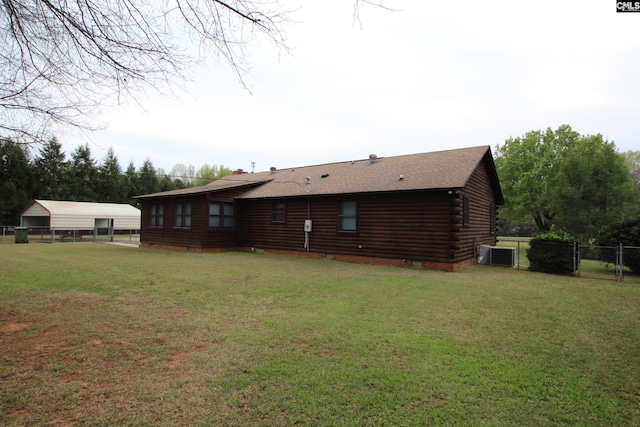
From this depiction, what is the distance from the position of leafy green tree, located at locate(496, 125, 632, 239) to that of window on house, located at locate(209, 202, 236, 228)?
68.2 feet

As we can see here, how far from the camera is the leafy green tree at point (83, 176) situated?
4119cm

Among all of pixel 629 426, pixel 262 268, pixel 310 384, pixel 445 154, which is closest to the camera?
pixel 629 426

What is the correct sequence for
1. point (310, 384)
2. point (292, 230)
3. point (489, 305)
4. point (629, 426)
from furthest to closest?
point (292, 230) < point (489, 305) < point (310, 384) < point (629, 426)

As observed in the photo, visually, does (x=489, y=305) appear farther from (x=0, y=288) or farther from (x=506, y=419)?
(x=0, y=288)

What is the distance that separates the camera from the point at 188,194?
17.8 metres

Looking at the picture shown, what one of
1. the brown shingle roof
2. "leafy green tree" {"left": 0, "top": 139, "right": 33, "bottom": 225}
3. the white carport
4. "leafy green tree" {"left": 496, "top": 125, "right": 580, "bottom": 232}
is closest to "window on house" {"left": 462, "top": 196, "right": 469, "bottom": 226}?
the brown shingle roof

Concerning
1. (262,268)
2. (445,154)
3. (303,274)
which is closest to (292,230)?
(262,268)

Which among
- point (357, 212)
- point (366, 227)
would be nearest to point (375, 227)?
point (366, 227)

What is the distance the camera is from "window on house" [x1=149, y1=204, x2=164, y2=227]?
20413 millimetres

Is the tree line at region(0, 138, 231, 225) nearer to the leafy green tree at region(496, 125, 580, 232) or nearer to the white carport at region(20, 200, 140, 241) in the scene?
the white carport at region(20, 200, 140, 241)

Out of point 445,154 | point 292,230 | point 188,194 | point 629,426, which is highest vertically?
point 445,154

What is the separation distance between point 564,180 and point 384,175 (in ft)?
48.8

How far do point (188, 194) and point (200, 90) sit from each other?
1496cm

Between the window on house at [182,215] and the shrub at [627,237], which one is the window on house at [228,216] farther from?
the shrub at [627,237]
